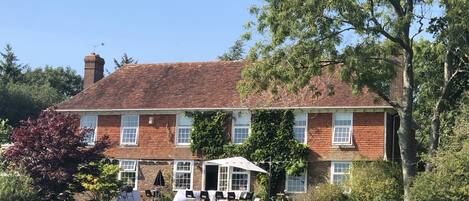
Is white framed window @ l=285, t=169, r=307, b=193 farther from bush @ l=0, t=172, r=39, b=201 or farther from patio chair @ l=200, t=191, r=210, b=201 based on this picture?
bush @ l=0, t=172, r=39, b=201

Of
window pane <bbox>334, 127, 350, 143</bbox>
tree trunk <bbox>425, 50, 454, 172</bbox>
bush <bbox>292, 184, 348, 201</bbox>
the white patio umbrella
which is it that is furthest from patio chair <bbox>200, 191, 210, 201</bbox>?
tree trunk <bbox>425, 50, 454, 172</bbox>

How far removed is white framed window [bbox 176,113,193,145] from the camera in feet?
118

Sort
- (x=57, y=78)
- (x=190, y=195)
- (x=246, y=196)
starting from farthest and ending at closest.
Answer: (x=57, y=78) → (x=246, y=196) → (x=190, y=195)

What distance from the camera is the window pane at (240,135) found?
114ft

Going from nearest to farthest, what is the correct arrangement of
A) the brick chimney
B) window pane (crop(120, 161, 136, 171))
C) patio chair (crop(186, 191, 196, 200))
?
1. patio chair (crop(186, 191, 196, 200))
2. window pane (crop(120, 161, 136, 171))
3. the brick chimney

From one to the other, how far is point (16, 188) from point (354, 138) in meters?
15.2

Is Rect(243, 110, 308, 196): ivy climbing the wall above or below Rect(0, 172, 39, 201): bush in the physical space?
above

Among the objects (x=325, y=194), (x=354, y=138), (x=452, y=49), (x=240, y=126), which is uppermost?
(x=452, y=49)

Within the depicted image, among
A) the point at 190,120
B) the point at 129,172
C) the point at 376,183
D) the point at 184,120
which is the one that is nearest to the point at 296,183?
the point at 376,183

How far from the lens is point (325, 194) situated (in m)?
29.4

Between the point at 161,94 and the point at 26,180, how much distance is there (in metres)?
13.0

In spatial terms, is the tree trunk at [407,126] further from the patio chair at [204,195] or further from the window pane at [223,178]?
the window pane at [223,178]

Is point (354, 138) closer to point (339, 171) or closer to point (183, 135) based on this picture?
point (339, 171)

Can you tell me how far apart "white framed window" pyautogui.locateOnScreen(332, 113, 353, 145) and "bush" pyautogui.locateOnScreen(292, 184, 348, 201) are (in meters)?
3.18
